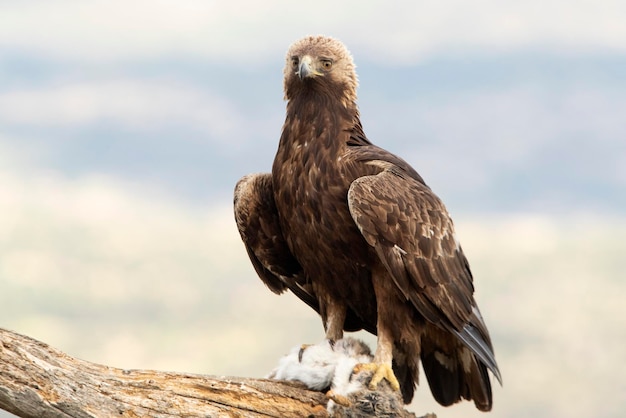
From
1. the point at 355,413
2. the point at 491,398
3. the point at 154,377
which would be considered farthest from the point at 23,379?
the point at 491,398

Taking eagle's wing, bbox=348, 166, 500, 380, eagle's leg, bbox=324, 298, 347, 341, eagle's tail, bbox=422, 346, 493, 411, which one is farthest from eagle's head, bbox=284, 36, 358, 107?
eagle's tail, bbox=422, 346, 493, 411

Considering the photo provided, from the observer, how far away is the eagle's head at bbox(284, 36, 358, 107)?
688 centimetres

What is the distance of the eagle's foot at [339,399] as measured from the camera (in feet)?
20.8

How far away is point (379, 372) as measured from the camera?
641 centimetres

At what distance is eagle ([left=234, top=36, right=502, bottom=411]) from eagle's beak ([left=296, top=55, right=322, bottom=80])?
0.5 inches

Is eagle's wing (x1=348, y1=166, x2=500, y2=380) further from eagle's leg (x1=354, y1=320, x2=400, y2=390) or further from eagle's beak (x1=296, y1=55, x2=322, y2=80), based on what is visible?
eagle's beak (x1=296, y1=55, x2=322, y2=80)

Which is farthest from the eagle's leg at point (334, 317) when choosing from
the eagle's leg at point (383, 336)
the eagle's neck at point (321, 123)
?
the eagle's neck at point (321, 123)

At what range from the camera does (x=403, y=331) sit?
6543 millimetres

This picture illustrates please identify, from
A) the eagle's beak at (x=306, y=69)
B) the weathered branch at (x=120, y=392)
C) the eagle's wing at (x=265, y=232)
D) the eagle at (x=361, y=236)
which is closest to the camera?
the weathered branch at (x=120, y=392)

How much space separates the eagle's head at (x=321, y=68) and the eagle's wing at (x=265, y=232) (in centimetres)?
81

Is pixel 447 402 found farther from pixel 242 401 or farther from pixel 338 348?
pixel 242 401

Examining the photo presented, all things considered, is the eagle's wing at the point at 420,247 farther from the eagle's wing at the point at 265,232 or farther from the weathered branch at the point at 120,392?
the eagle's wing at the point at 265,232

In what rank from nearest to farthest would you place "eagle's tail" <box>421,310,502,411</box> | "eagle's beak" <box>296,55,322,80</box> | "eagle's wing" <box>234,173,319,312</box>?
"eagle's beak" <box>296,55,322,80</box> < "eagle's tail" <box>421,310,502,411</box> < "eagle's wing" <box>234,173,319,312</box>

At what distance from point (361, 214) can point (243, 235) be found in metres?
1.56
